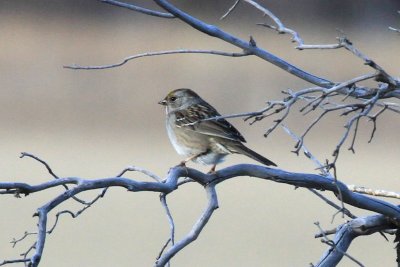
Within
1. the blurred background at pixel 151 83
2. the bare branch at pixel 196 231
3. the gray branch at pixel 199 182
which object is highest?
the gray branch at pixel 199 182

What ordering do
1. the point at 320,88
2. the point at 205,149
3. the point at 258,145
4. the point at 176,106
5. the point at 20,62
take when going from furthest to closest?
the point at 20,62, the point at 258,145, the point at 176,106, the point at 205,149, the point at 320,88

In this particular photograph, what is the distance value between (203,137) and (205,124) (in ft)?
0.35

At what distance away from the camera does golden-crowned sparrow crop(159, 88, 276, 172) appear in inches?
232

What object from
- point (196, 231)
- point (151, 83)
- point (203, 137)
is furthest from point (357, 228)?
point (151, 83)

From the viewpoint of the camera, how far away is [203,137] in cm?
606

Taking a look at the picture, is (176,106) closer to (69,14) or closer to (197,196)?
(197,196)

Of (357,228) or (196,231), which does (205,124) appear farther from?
(196,231)

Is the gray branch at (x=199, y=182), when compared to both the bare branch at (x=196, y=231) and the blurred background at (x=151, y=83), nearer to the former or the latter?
the bare branch at (x=196, y=231)

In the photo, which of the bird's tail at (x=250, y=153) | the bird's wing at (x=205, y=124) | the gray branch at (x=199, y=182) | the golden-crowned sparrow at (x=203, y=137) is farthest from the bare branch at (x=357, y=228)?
the bird's wing at (x=205, y=124)

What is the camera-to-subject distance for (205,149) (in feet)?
19.7

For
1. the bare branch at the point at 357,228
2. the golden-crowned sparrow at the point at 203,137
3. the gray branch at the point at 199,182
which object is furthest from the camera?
the golden-crowned sparrow at the point at 203,137

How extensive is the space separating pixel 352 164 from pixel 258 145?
4.28 feet

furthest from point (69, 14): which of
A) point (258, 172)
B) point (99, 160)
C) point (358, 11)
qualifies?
point (258, 172)

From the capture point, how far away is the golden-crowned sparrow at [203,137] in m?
5.89
